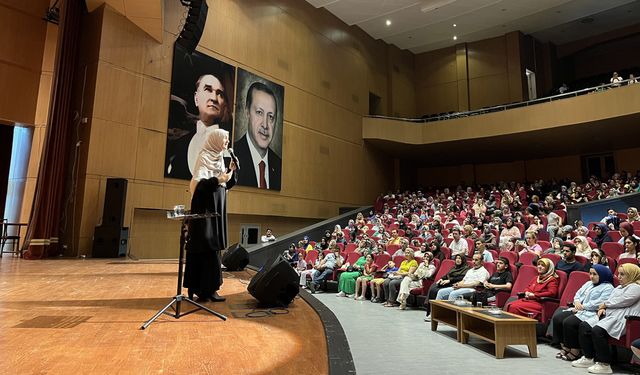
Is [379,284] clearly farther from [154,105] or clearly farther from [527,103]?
[527,103]

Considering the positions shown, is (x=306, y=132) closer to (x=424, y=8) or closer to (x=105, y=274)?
(x=424, y=8)

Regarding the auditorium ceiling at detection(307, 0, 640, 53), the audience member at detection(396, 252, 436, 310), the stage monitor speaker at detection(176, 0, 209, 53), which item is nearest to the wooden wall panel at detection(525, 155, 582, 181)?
the auditorium ceiling at detection(307, 0, 640, 53)

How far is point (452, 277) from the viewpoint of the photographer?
5551 millimetres

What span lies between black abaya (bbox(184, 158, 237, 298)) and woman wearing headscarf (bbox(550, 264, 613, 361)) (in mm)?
3074

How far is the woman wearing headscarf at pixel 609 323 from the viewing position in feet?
10.5

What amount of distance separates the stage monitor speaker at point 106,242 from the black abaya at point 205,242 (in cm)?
537

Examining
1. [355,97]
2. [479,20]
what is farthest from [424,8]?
[355,97]

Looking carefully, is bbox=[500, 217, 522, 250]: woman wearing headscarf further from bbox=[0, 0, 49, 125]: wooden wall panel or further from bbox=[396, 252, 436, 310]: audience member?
bbox=[0, 0, 49, 125]: wooden wall panel

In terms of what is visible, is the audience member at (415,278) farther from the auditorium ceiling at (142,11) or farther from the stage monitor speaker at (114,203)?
the auditorium ceiling at (142,11)

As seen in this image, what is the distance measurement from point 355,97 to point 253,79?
4.88 meters

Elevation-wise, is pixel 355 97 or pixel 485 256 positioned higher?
pixel 355 97

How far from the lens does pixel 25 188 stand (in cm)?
838

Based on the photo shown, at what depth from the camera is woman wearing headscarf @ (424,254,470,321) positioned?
5498 mm

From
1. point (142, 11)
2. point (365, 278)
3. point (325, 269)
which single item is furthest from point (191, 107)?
point (365, 278)
